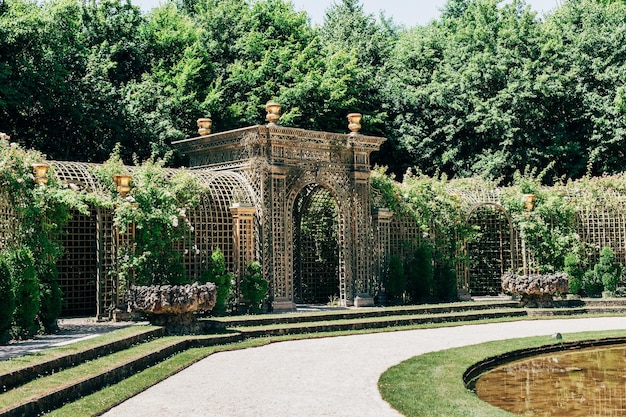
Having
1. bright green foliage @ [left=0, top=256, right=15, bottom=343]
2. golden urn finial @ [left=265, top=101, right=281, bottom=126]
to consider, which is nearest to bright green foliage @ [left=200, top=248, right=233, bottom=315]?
golden urn finial @ [left=265, top=101, right=281, bottom=126]

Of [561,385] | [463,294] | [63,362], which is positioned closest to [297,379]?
[63,362]

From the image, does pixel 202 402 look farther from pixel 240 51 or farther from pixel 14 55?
pixel 240 51

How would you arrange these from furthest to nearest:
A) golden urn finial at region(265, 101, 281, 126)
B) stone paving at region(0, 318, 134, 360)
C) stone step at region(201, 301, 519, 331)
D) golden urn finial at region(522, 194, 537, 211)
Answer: golden urn finial at region(522, 194, 537, 211)
golden urn finial at region(265, 101, 281, 126)
stone step at region(201, 301, 519, 331)
stone paving at region(0, 318, 134, 360)

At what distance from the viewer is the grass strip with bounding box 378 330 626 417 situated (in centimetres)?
843

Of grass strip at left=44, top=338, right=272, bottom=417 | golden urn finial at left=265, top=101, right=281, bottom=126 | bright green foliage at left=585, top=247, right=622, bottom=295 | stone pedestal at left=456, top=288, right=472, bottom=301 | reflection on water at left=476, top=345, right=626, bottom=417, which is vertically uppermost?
golden urn finial at left=265, top=101, right=281, bottom=126

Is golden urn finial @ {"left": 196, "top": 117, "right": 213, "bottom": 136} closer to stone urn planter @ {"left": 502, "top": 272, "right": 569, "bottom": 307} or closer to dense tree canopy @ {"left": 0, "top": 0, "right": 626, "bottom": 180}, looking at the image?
dense tree canopy @ {"left": 0, "top": 0, "right": 626, "bottom": 180}

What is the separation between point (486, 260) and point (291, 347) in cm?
1262

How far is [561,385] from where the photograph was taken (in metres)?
10.5

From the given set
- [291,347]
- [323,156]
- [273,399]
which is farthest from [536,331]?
[273,399]

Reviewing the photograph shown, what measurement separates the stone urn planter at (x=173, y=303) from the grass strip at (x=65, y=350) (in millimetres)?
455

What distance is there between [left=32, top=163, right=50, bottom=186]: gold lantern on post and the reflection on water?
27.1 ft

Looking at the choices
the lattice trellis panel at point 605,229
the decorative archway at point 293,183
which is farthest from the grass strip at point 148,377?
the lattice trellis panel at point 605,229

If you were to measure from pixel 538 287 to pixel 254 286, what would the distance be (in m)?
7.33

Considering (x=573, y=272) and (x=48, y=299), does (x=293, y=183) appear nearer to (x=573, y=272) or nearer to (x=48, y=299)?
(x=48, y=299)
